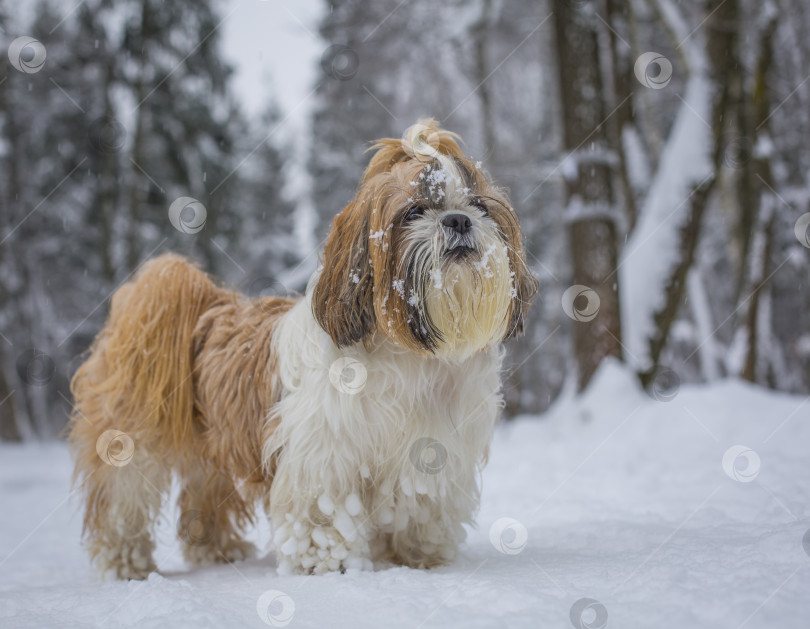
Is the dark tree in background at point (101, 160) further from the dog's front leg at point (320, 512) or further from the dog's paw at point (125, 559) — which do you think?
the dog's front leg at point (320, 512)

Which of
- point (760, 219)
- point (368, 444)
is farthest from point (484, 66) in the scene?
point (368, 444)

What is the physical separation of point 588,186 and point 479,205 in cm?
492

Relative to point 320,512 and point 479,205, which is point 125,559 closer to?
point 320,512

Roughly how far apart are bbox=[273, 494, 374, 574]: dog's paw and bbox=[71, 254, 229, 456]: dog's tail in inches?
37.6

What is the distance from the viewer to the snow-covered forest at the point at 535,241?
8.04 feet

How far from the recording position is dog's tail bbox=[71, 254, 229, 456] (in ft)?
11.4

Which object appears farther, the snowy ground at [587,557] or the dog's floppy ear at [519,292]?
the dog's floppy ear at [519,292]

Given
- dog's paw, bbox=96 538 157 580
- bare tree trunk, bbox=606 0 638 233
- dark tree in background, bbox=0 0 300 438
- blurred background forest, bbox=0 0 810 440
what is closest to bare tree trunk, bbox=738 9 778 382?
blurred background forest, bbox=0 0 810 440

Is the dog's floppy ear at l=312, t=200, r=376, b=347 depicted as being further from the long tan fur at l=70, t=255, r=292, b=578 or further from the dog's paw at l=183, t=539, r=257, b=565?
the dog's paw at l=183, t=539, r=257, b=565

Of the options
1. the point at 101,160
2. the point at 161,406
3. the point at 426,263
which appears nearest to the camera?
the point at 426,263

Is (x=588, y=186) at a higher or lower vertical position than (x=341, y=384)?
higher

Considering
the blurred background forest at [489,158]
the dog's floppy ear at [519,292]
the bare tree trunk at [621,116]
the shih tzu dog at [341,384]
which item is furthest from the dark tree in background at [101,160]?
the dog's floppy ear at [519,292]

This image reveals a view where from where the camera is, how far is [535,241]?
69.4 feet

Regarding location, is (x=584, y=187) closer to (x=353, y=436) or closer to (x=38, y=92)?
(x=353, y=436)
